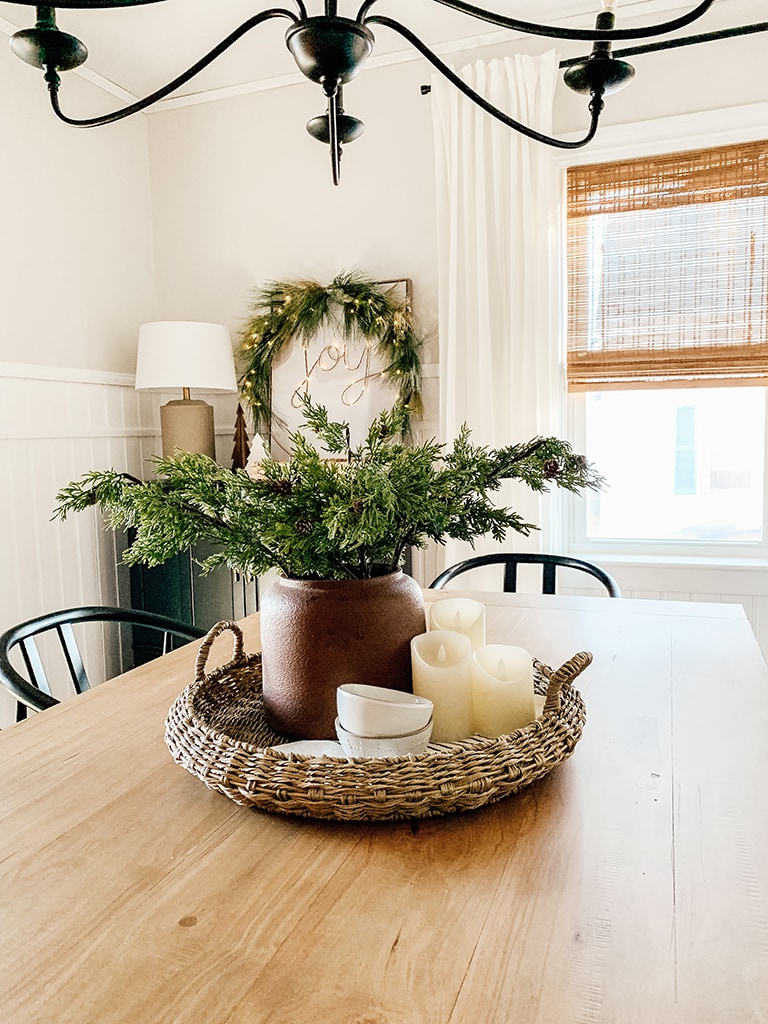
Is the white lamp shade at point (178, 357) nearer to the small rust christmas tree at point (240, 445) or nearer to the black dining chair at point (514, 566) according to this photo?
the small rust christmas tree at point (240, 445)

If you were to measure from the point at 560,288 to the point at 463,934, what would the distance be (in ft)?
8.09

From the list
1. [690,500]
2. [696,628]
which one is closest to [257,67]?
[690,500]

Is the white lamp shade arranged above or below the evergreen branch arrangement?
above

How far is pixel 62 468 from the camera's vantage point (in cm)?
283

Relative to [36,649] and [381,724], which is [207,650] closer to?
[381,724]

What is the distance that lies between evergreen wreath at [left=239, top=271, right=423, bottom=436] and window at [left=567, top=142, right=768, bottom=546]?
59 cm

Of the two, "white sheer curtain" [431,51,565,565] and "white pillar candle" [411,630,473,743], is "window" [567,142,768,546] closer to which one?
"white sheer curtain" [431,51,565,565]

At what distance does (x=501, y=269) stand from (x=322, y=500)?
2.09m

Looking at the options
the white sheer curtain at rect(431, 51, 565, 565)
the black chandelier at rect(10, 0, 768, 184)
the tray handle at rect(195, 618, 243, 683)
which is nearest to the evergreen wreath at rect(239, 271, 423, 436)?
the white sheer curtain at rect(431, 51, 565, 565)

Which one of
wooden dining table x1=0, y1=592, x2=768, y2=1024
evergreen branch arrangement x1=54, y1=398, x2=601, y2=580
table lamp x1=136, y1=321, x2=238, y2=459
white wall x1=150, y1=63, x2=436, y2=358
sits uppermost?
white wall x1=150, y1=63, x2=436, y2=358

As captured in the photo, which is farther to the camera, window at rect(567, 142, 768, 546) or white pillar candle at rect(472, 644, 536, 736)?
window at rect(567, 142, 768, 546)

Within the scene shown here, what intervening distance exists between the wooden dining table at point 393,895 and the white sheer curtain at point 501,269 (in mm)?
1767

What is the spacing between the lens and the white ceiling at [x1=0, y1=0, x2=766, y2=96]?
2.54 meters

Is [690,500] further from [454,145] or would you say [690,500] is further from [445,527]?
[445,527]
